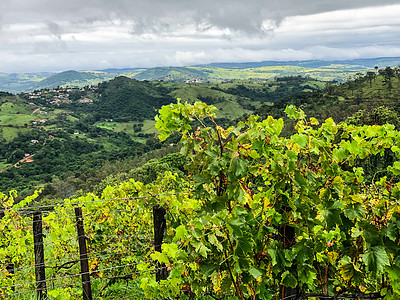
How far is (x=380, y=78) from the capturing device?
88500mm

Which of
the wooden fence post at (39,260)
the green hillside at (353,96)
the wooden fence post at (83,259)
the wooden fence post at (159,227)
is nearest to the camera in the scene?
the wooden fence post at (159,227)

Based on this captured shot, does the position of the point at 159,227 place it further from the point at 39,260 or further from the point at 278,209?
the point at 39,260

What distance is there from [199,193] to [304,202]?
0.95 m

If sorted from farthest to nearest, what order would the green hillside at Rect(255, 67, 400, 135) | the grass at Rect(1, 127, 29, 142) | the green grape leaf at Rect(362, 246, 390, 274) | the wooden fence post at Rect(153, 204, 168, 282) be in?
the grass at Rect(1, 127, 29, 142) → the green hillside at Rect(255, 67, 400, 135) → the wooden fence post at Rect(153, 204, 168, 282) → the green grape leaf at Rect(362, 246, 390, 274)

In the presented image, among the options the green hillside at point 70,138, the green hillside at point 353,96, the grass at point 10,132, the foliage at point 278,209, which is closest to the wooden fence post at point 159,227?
the foliage at point 278,209

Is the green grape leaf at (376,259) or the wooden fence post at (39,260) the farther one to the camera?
the wooden fence post at (39,260)

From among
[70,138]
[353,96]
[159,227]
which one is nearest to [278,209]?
[159,227]

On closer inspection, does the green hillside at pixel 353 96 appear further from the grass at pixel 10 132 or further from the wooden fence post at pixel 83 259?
the grass at pixel 10 132

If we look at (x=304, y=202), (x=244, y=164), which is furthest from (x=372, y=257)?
(x=244, y=164)

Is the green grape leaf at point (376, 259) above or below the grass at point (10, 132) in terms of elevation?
above

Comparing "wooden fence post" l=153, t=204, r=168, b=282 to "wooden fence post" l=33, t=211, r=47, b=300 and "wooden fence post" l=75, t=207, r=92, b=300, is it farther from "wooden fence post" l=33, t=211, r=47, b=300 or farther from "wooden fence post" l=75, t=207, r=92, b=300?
"wooden fence post" l=33, t=211, r=47, b=300

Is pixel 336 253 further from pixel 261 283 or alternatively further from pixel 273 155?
pixel 273 155

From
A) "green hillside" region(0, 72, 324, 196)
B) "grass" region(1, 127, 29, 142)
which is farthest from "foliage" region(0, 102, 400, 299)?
"grass" region(1, 127, 29, 142)

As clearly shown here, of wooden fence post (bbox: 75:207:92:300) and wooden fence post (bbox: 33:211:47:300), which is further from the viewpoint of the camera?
wooden fence post (bbox: 33:211:47:300)
